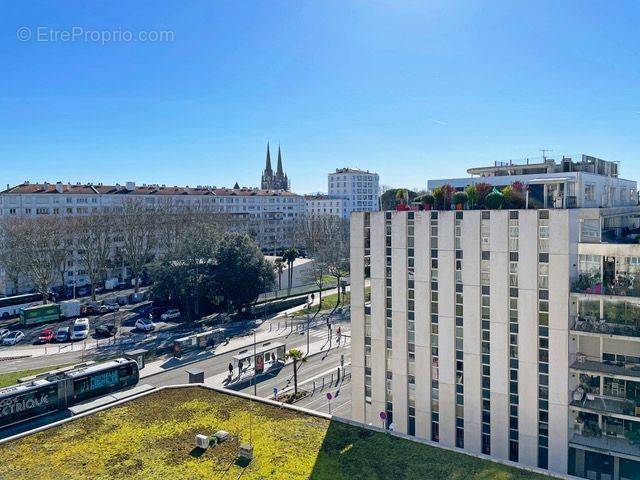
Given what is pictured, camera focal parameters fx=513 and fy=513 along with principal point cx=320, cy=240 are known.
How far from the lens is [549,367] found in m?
25.1

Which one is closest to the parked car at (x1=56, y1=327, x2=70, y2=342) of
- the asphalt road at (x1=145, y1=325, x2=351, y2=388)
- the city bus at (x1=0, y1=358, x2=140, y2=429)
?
the asphalt road at (x1=145, y1=325, x2=351, y2=388)

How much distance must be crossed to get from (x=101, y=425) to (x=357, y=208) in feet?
488

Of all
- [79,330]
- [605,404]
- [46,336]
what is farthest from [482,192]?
[46,336]

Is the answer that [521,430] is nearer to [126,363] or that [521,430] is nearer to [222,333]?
[126,363]

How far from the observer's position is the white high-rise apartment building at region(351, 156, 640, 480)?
2459 cm

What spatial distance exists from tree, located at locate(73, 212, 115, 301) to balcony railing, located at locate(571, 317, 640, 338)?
67.9 m

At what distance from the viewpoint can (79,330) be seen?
191ft

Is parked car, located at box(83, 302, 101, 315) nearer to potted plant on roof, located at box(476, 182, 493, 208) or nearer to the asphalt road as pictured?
the asphalt road

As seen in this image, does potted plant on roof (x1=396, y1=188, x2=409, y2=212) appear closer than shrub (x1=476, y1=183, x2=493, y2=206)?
No

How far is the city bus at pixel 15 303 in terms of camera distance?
221 feet

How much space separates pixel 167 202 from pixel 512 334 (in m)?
88.5

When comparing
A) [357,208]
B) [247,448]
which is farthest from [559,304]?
[357,208]

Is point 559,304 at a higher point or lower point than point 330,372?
higher

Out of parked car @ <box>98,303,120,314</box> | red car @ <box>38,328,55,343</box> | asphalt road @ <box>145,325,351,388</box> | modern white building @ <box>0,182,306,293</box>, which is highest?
modern white building @ <box>0,182,306,293</box>
